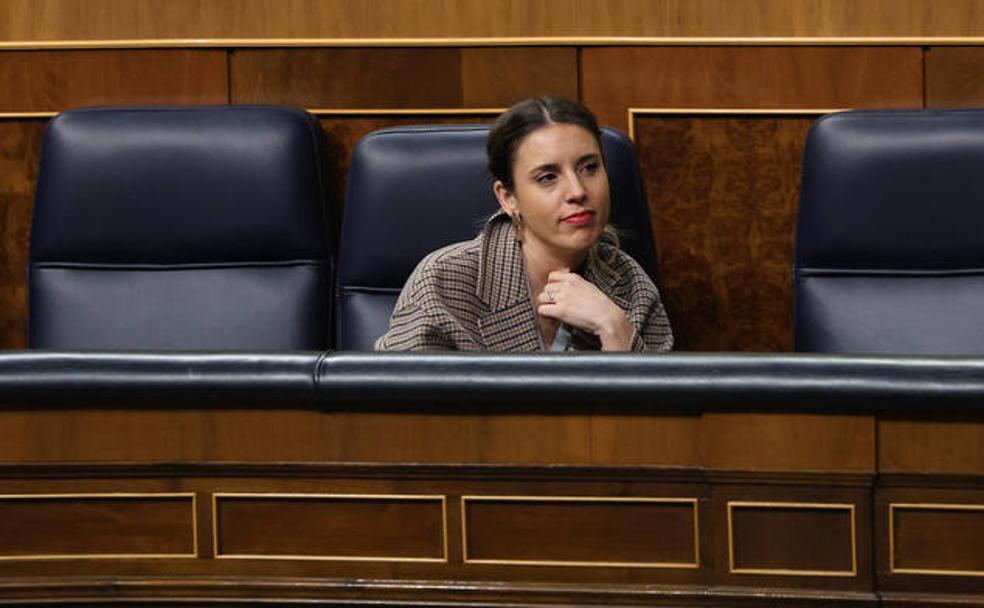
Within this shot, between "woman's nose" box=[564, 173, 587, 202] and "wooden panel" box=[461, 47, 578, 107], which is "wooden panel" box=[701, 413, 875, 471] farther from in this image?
"wooden panel" box=[461, 47, 578, 107]

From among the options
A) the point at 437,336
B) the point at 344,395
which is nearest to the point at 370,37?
the point at 437,336

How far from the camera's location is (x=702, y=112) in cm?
116

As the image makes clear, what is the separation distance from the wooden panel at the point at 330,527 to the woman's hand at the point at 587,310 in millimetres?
275

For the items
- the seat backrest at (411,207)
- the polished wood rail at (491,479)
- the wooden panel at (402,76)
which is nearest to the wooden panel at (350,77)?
the wooden panel at (402,76)

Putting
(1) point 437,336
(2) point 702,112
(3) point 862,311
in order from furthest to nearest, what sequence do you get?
(2) point 702,112
(3) point 862,311
(1) point 437,336

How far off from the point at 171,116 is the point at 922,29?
1.87 feet

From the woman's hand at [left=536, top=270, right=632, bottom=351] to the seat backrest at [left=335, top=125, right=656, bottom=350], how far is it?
10 cm

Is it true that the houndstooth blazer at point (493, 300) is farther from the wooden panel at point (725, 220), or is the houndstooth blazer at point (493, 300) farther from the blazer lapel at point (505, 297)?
the wooden panel at point (725, 220)

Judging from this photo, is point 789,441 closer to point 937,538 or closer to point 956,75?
point 937,538

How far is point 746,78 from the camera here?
3.79ft

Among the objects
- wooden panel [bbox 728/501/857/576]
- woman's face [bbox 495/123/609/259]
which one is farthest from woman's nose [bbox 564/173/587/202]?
wooden panel [bbox 728/501/857/576]

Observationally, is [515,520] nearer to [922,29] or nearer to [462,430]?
[462,430]

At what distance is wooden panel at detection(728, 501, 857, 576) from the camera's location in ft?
2.16

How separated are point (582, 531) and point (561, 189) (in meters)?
0.33
